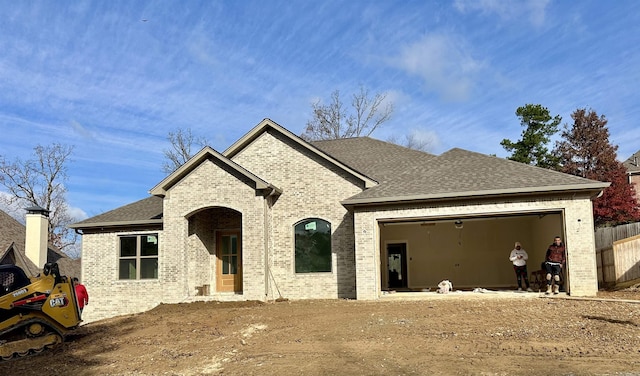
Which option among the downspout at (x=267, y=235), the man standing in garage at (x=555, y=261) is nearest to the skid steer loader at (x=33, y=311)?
the downspout at (x=267, y=235)

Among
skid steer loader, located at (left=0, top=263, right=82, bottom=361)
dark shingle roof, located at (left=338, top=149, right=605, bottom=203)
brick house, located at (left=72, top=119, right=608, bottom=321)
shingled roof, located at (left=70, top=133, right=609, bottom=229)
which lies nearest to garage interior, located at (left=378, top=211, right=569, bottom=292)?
brick house, located at (left=72, top=119, right=608, bottom=321)

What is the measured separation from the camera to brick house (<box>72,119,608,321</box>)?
52.2 feet

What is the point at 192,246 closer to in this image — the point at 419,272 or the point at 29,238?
the point at 419,272

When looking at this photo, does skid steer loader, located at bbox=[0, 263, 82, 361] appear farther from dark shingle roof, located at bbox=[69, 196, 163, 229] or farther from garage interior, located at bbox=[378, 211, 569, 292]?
garage interior, located at bbox=[378, 211, 569, 292]

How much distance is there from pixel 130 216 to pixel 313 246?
6.90 meters

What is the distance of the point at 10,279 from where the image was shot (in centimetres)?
1152

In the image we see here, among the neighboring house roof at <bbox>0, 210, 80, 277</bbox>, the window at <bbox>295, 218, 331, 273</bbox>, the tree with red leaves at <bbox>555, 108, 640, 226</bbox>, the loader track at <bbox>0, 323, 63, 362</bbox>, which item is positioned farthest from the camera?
the tree with red leaves at <bbox>555, 108, 640, 226</bbox>

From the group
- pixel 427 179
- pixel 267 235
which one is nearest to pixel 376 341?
pixel 427 179

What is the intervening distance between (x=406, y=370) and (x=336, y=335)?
9.90ft

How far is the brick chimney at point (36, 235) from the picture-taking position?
86.8 ft

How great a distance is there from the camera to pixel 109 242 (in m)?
20.1

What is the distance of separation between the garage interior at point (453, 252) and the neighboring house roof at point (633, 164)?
2651cm

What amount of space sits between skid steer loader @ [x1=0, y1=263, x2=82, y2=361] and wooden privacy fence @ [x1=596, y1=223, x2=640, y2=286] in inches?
594

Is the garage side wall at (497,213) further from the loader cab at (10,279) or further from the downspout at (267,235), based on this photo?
the loader cab at (10,279)
